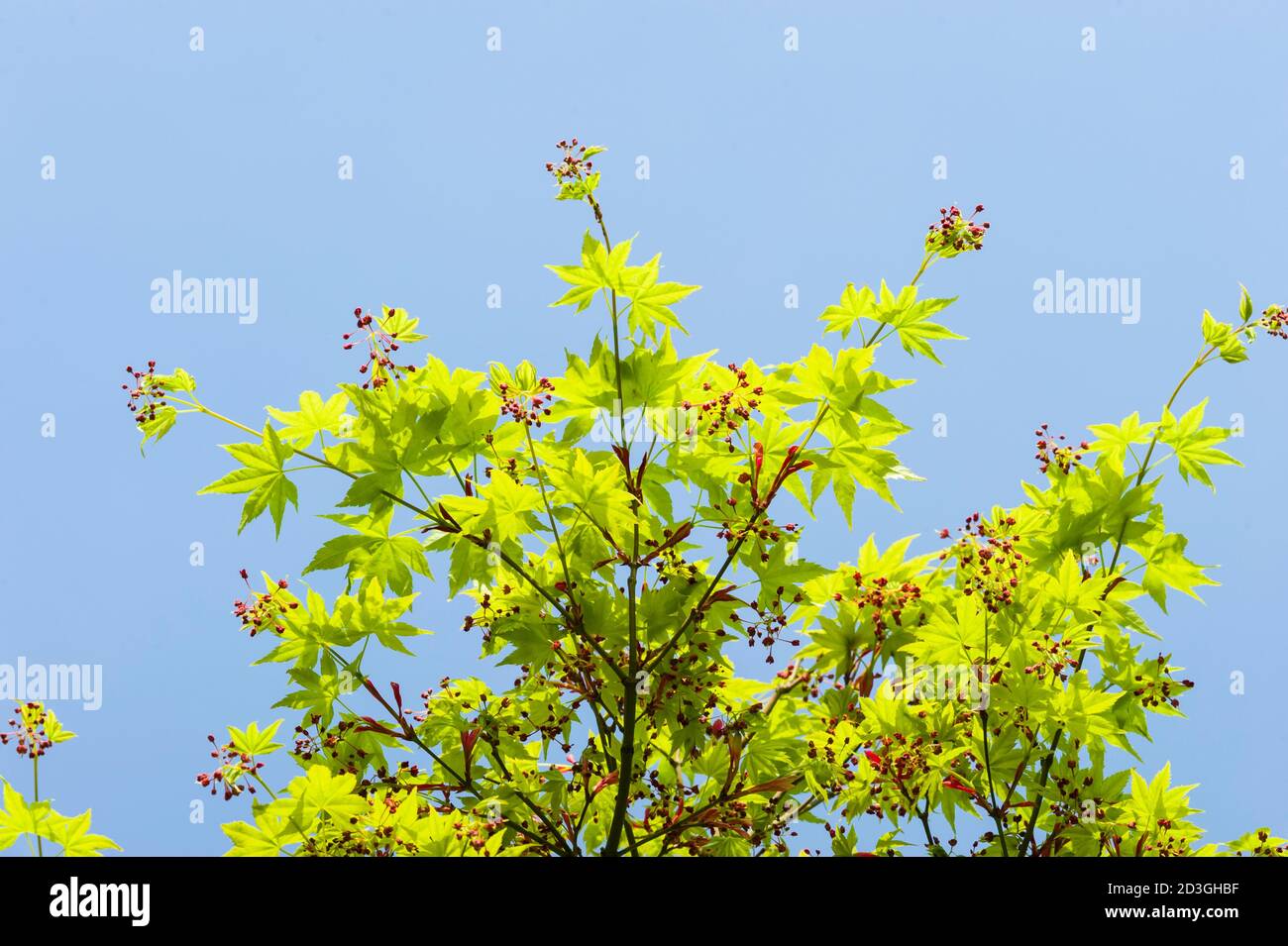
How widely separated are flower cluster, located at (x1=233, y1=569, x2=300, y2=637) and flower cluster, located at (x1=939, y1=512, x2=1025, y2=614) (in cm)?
231

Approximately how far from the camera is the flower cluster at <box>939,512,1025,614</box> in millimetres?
3762

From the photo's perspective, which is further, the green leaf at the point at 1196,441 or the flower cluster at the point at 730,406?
the green leaf at the point at 1196,441

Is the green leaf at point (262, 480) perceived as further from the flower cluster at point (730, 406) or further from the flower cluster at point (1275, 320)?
the flower cluster at point (1275, 320)

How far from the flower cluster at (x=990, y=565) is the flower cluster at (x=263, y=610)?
7.57 ft

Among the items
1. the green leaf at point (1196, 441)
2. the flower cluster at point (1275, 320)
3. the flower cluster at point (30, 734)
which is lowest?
the flower cluster at point (30, 734)

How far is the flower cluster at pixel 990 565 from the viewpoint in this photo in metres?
3.76

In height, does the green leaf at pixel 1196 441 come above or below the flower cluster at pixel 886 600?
above

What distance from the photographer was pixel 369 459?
3.53 meters

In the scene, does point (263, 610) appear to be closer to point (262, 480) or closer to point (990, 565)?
point (262, 480)

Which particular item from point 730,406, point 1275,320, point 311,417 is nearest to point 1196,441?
point 1275,320

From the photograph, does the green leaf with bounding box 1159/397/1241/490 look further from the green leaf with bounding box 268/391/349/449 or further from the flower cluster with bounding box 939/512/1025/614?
the green leaf with bounding box 268/391/349/449

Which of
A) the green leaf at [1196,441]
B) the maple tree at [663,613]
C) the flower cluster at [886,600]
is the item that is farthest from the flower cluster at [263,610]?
the green leaf at [1196,441]
